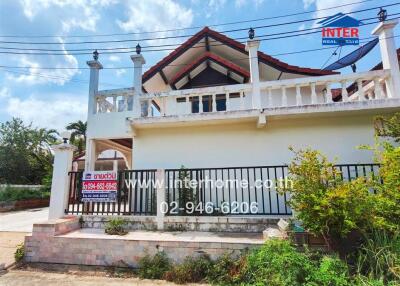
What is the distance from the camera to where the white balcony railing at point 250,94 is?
6.73 metres

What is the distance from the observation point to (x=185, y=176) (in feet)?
21.1

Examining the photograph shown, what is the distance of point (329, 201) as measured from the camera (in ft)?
12.2

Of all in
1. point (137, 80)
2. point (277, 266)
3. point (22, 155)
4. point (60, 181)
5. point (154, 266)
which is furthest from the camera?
point (22, 155)

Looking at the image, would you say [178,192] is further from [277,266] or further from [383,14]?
[383,14]

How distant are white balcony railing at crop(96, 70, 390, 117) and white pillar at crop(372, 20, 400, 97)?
0.17 m

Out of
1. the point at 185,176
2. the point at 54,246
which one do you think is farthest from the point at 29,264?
the point at 185,176

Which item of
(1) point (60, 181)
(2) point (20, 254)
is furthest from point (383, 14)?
(2) point (20, 254)

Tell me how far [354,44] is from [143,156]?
7.69 m

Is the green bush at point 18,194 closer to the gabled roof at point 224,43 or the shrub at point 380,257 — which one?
the gabled roof at point 224,43

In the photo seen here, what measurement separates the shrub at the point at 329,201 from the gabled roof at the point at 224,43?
569cm

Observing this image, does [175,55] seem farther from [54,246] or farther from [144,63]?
[54,246]

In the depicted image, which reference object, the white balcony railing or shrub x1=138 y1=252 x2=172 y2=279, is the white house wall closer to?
the white balcony railing

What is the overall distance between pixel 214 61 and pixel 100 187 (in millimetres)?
6195

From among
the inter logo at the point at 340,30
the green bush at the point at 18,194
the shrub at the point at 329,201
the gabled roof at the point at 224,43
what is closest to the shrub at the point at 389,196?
the shrub at the point at 329,201
